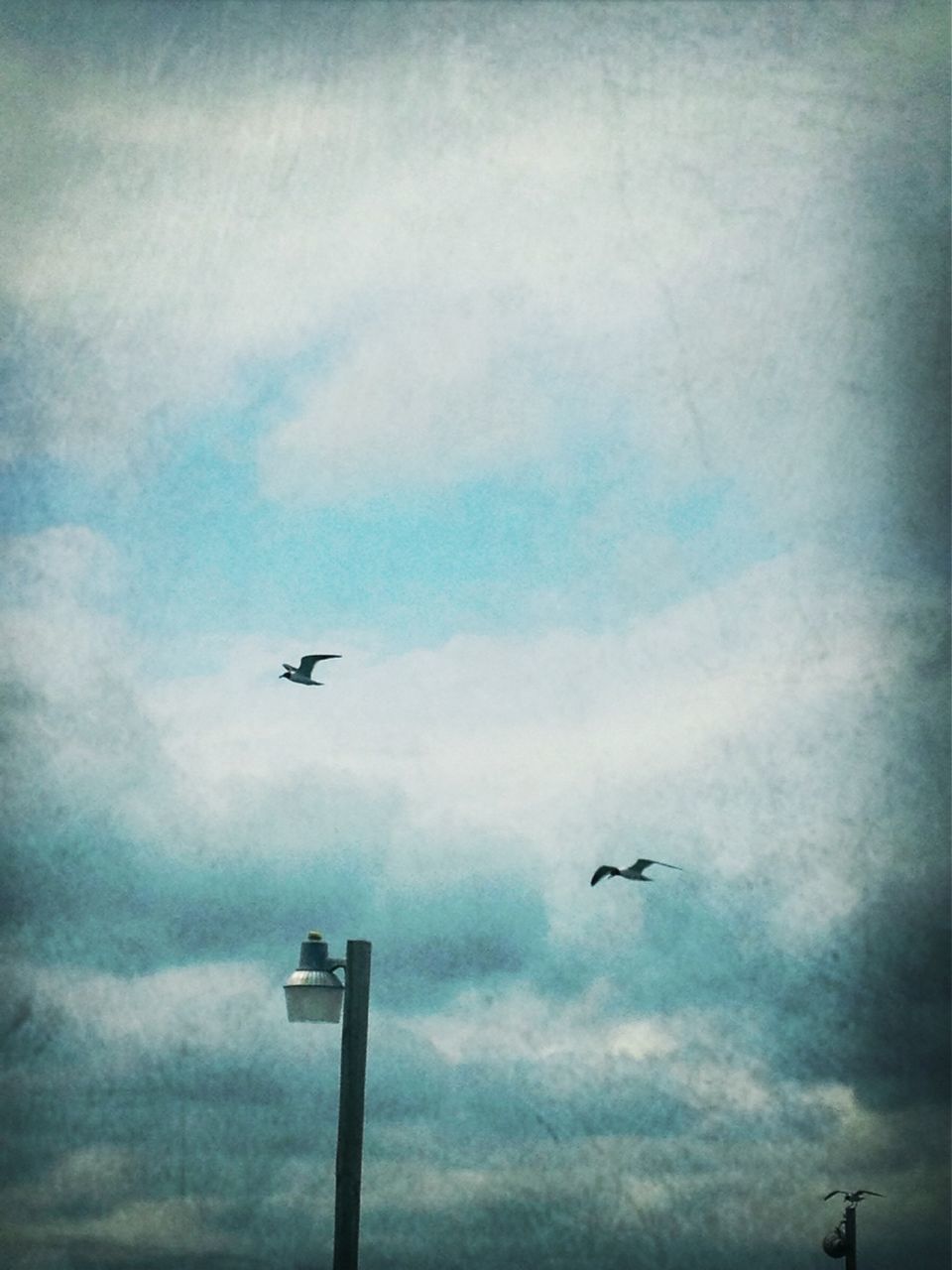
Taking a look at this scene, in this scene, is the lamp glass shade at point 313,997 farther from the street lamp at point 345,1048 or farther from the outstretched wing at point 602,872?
the outstretched wing at point 602,872

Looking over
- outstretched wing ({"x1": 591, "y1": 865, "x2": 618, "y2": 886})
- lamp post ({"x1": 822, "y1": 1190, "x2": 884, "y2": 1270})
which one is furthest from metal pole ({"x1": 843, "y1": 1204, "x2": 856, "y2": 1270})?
outstretched wing ({"x1": 591, "y1": 865, "x2": 618, "y2": 886})

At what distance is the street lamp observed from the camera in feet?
15.8

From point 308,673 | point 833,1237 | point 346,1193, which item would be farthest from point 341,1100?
point 833,1237

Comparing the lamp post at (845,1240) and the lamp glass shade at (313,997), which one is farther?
the lamp post at (845,1240)

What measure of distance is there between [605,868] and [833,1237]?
8.64 feet

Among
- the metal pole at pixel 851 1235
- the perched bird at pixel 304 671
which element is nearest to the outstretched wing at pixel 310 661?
the perched bird at pixel 304 671

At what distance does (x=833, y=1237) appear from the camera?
7922 mm

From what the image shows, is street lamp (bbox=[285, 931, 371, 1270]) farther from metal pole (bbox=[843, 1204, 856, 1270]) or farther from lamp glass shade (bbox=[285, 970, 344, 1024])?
metal pole (bbox=[843, 1204, 856, 1270])

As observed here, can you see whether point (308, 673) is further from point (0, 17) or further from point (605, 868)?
point (0, 17)

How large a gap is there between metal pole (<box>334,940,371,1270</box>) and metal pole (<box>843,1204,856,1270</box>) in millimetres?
3778

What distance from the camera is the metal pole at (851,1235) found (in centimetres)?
779

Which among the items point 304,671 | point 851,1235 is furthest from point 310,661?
point 851,1235

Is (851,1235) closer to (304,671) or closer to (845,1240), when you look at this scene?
(845,1240)

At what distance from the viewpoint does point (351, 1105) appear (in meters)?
4.86
